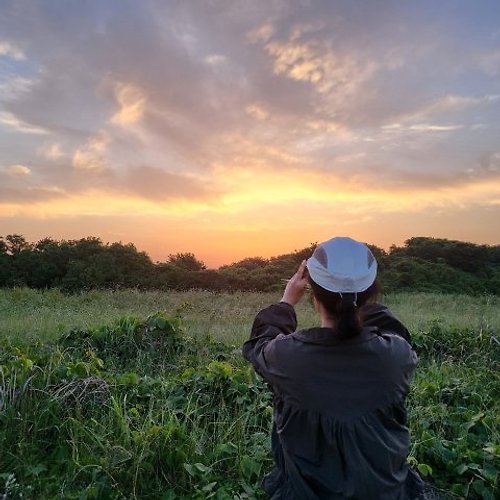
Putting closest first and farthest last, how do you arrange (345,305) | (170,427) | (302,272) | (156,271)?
(345,305) < (302,272) < (170,427) < (156,271)

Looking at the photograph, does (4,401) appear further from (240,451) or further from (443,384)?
(443,384)

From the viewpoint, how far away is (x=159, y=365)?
242 inches

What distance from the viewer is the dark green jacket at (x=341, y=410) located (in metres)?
1.97

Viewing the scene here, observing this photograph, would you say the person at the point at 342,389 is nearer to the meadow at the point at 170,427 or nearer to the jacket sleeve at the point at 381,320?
the jacket sleeve at the point at 381,320

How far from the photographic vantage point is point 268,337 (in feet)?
7.46

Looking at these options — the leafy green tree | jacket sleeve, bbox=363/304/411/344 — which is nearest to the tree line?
the leafy green tree

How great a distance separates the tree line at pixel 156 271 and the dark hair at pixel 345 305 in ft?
55.6

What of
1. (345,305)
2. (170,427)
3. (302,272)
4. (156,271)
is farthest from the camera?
(156,271)

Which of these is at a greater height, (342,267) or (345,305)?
(342,267)

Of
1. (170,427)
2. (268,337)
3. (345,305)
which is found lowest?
(170,427)

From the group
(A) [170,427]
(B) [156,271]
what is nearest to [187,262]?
(B) [156,271]

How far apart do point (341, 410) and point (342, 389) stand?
0.25 ft

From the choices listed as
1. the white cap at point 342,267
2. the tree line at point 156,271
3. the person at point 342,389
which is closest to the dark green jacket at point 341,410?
the person at point 342,389

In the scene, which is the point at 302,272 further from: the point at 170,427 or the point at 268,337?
the point at 170,427
